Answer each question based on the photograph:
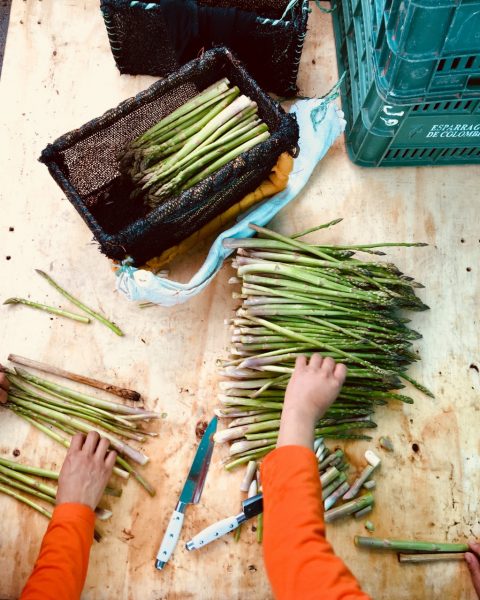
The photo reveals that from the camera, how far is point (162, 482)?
2.52m

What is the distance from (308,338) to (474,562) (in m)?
1.24

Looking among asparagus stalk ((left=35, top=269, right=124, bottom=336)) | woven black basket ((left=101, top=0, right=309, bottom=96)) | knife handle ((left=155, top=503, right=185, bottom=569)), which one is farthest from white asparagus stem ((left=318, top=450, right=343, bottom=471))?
woven black basket ((left=101, top=0, right=309, bottom=96))

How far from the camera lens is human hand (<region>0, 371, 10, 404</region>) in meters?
2.52

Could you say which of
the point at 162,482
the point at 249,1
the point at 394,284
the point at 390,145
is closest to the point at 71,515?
the point at 162,482

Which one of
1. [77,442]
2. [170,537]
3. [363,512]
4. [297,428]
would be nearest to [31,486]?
[77,442]

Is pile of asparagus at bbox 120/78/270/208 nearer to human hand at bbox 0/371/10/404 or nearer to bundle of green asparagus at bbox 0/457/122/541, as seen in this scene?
human hand at bbox 0/371/10/404

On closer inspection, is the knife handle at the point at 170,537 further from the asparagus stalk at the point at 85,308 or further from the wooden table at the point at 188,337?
the asparagus stalk at the point at 85,308

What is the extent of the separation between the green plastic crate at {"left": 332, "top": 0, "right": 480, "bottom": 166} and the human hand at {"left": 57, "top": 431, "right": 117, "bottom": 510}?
80.1 inches

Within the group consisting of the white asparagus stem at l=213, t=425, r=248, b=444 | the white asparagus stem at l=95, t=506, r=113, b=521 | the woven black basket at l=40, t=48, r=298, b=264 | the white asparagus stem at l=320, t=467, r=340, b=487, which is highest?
the woven black basket at l=40, t=48, r=298, b=264

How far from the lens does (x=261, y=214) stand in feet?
9.09

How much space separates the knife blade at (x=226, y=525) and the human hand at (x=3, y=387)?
109 centimetres

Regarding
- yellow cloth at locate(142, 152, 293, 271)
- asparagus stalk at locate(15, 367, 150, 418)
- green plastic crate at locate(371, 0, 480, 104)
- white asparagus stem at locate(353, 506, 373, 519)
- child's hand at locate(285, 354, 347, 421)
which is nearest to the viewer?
green plastic crate at locate(371, 0, 480, 104)

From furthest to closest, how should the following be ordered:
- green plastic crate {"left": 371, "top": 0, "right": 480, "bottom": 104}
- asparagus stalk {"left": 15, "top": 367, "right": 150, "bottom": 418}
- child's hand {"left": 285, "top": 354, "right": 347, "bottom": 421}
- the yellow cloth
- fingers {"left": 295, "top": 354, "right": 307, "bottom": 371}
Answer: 1. the yellow cloth
2. asparagus stalk {"left": 15, "top": 367, "right": 150, "bottom": 418}
3. fingers {"left": 295, "top": 354, "right": 307, "bottom": 371}
4. child's hand {"left": 285, "top": 354, "right": 347, "bottom": 421}
5. green plastic crate {"left": 371, "top": 0, "right": 480, "bottom": 104}

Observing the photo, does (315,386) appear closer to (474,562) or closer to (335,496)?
(335,496)
